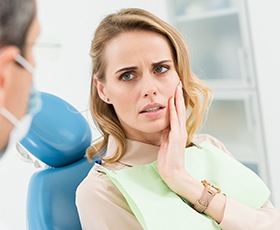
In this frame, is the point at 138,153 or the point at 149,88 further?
the point at 138,153

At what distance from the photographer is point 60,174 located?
1.40 meters

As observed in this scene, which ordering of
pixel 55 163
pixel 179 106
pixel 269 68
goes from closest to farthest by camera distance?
pixel 179 106, pixel 55 163, pixel 269 68

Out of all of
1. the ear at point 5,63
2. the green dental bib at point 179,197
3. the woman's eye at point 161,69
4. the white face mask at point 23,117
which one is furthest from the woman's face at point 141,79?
the ear at point 5,63

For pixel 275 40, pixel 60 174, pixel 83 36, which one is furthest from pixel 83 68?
pixel 60 174

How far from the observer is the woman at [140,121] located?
4.01 ft

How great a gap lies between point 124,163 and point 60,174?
0.70ft

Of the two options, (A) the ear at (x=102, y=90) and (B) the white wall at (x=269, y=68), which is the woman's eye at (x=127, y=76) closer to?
(A) the ear at (x=102, y=90)

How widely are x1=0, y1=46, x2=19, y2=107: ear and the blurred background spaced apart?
1573 mm

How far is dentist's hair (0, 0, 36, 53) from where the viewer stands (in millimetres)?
600

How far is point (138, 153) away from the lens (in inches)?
54.0

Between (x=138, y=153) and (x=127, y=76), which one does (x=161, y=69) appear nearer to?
(x=127, y=76)

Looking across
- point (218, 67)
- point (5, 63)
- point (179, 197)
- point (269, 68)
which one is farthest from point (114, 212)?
point (218, 67)

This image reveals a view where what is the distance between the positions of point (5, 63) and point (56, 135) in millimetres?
788

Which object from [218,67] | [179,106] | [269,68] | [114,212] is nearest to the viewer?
[114,212]
